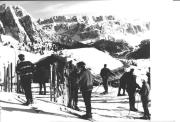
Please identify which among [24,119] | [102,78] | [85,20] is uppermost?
[85,20]

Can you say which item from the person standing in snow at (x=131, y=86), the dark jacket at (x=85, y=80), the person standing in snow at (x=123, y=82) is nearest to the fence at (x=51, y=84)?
the dark jacket at (x=85, y=80)

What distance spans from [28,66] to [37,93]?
1.15 ft

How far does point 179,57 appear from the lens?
24.4 ft

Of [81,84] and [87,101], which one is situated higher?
[81,84]

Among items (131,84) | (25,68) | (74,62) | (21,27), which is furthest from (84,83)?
(21,27)

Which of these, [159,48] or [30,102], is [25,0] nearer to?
[30,102]

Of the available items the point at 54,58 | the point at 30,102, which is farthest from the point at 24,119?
the point at 54,58

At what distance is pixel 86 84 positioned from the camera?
7.09m

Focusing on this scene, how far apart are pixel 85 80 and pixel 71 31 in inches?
26.9

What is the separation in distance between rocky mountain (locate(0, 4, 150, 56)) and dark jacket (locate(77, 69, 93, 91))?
41 cm

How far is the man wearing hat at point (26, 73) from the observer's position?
705 centimetres

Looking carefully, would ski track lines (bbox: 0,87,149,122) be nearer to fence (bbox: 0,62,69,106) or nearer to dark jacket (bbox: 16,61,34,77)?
fence (bbox: 0,62,69,106)

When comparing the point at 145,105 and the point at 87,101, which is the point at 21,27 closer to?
the point at 87,101

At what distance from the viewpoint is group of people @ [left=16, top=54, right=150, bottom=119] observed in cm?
707
